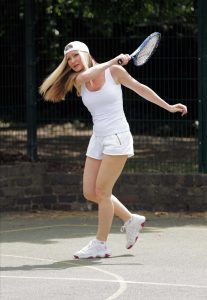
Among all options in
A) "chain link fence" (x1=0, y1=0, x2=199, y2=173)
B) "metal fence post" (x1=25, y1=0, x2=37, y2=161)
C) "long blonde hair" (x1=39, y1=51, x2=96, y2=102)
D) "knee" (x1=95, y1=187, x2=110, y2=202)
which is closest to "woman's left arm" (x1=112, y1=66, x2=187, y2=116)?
"long blonde hair" (x1=39, y1=51, x2=96, y2=102)

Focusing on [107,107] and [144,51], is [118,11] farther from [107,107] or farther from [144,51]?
[107,107]

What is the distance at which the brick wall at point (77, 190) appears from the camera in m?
12.2

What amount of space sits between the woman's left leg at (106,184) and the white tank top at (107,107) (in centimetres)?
27

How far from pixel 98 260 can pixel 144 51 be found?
2.05 metres

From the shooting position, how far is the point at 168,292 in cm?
759

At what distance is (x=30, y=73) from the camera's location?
13070 mm

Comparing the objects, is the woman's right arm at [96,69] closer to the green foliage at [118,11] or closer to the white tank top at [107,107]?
the white tank top at [107,107]

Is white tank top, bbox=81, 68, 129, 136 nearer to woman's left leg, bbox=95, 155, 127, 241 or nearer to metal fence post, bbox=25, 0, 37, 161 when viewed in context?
woman's left leg, bbox=95, 155, 127, 241

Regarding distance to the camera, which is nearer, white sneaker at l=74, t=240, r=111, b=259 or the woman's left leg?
the woman's left leg

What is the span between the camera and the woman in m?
8.99

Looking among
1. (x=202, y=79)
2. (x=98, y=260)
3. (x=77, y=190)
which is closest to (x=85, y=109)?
(x=77, y=190)

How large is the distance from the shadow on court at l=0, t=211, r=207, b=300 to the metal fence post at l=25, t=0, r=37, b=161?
128 cm

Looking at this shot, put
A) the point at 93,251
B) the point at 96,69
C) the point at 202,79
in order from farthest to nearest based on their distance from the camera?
1. the point at 202,79
2. the point at 93,251
3. the point at 96,69

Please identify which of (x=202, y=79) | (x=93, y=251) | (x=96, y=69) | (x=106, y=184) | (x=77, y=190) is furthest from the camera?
(x=77, y=190)
